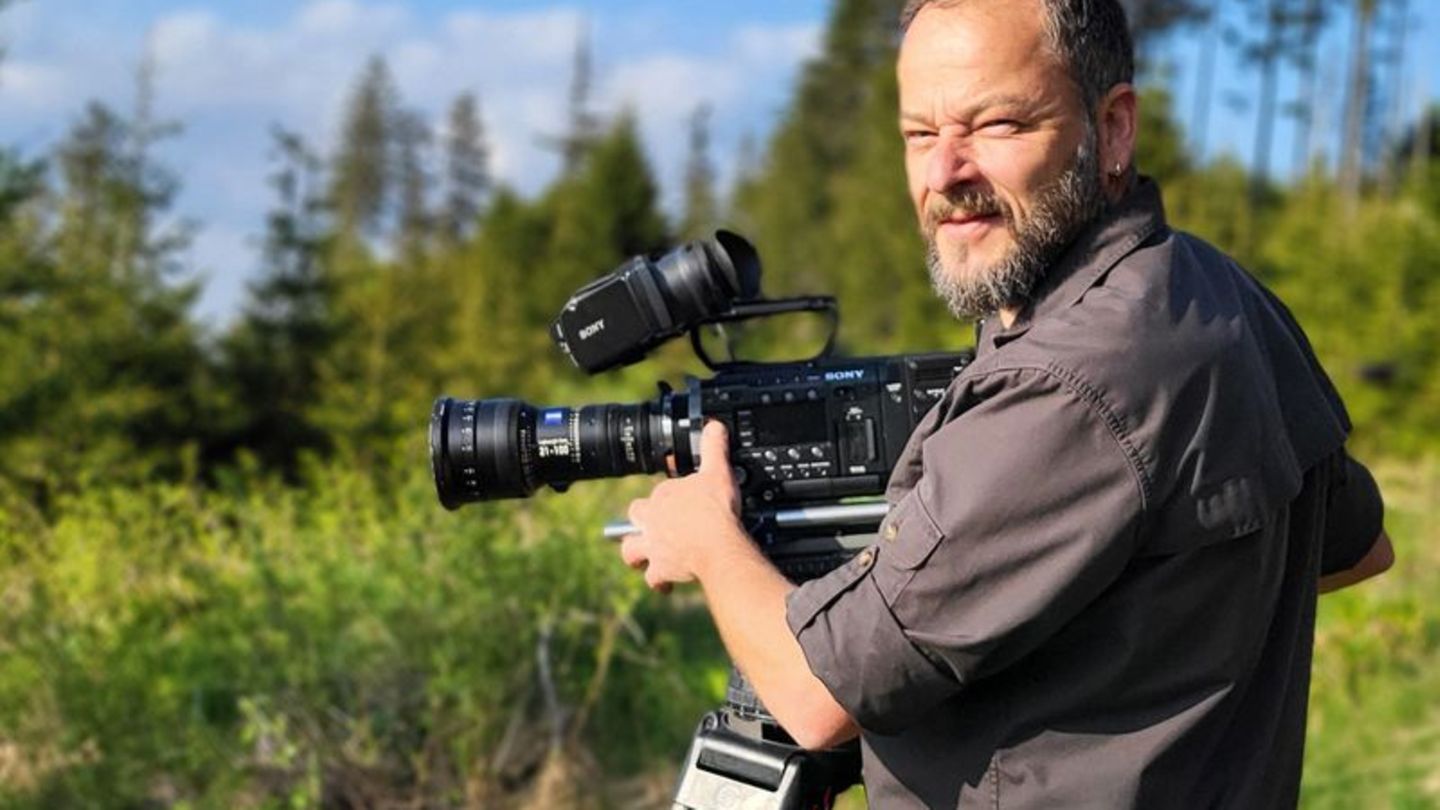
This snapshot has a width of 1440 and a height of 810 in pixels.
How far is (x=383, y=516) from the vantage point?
249 inches

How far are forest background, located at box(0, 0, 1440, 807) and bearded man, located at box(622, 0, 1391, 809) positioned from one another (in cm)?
307

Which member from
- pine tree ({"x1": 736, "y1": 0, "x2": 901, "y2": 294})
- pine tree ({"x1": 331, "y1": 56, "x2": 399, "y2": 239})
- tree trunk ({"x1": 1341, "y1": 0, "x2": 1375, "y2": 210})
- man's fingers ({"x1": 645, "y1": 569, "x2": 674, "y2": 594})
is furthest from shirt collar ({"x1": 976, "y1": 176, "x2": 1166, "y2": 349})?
pine tree ({"x1": 331, "y1": 56, "x2": 399, "y2": 239})

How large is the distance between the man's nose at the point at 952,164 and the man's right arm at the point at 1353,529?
664mm

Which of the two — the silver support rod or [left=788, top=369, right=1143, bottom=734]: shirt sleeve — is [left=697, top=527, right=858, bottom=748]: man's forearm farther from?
the silver support rod

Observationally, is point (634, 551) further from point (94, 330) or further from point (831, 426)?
point (94, 330)

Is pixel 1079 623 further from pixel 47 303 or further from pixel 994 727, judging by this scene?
pixel 47 303

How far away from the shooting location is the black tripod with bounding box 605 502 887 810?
7.21 feet

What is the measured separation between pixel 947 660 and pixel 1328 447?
0.53 metres

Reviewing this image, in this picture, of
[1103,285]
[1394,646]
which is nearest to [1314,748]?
[1394,646]

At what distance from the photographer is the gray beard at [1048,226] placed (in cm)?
186

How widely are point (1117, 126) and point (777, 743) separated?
37.9 inches

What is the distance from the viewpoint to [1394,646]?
620 cm

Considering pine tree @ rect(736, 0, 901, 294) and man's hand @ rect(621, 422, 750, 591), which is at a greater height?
pine tree @ rect(736, 0, 901, 294)

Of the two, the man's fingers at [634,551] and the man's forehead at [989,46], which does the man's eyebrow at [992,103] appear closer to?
the man's forehead at [989,46]
